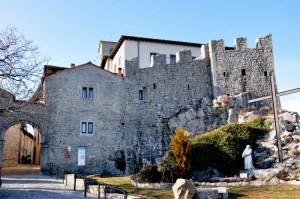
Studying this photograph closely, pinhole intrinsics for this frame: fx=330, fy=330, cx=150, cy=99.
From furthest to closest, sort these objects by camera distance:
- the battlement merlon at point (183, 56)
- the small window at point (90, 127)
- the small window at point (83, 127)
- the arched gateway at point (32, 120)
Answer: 1. the battlement merlon at point (183, 56)
2. the small window at point (90, 127)
3. the small window at point (83, 127)
4. the arched gateway at point (32, 120)

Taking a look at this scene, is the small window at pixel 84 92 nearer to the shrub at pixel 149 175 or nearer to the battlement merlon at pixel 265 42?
the shrub at pixel 149 175

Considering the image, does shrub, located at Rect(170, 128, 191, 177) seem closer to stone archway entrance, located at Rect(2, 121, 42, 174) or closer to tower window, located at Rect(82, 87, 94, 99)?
tower window, located at Rect(82, 87, 94, 99)

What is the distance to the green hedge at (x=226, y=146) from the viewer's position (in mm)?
20981

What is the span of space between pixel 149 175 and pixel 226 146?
19.6 ft

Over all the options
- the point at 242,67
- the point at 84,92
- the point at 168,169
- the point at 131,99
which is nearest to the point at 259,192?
the point at 168,169

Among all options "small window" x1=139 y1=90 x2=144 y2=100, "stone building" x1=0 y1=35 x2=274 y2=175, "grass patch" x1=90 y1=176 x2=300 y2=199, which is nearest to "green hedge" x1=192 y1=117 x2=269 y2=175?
"grass patch" x1=90 y1=176 x2=300 y2=199

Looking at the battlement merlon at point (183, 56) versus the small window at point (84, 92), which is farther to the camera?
the battlement merlon at point (183, 56)

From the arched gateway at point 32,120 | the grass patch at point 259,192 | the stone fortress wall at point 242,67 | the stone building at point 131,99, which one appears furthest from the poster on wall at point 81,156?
the stone fortress wall at point 242,67

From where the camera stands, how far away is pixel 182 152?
19.7 m

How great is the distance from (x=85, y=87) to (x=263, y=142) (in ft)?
50.0

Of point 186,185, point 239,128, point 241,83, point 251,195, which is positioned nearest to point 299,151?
point 239,128

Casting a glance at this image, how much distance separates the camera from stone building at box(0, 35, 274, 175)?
88.8ft

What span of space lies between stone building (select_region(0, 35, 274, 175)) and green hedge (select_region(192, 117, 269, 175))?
725cm

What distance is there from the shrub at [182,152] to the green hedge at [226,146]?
4.05ft
